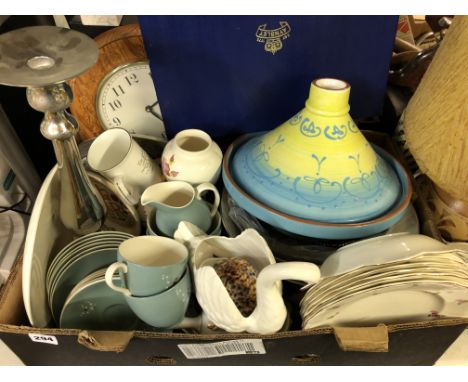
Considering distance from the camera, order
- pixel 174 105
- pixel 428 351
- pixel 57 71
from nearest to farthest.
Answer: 1. pixel 57 71
2. pixel 428 351
3. pixel 174 105

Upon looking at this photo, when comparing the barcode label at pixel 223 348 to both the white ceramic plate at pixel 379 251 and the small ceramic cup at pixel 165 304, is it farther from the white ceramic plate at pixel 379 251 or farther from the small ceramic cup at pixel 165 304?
the white ceramic plate at pixel 379 251

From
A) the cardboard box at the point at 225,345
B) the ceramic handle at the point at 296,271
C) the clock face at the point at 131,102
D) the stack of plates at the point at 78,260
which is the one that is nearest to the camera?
the ceramic handle at the point at 296,271

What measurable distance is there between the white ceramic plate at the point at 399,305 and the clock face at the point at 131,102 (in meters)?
0.53

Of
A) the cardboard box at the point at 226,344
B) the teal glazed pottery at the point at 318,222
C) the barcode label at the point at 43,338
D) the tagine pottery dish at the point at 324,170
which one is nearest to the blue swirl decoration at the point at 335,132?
the tagine pottery dish at the point at 324,170

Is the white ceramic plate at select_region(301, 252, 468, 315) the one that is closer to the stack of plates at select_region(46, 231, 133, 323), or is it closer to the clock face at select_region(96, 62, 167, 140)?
the stack of plates at select_region(46, 231, 133, 323)

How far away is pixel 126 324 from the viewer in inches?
28.5

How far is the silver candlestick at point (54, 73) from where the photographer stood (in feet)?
1.73

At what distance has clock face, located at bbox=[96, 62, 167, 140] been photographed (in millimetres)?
825

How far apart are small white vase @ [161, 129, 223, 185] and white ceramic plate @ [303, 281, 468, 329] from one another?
309mm

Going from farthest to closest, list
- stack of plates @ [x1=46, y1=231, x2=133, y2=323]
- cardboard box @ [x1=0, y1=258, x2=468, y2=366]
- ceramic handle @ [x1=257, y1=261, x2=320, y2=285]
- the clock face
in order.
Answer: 1. the clock face
2. stack of plates @ [x1=46, y1=231, x2=133, y2=323]
3. cardboard box @ [x1=0, y1=258, x2=468, y2=366]
4. ceramic handle @ [x1=257, y1=261, x2=320, y2=285]

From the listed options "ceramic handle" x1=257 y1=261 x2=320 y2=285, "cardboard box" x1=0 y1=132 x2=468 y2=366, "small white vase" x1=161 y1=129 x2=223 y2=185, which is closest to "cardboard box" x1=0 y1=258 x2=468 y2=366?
"cardboard box" x1=0 y1=132 x2=468 y2=366

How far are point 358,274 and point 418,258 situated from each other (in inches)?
3.1
